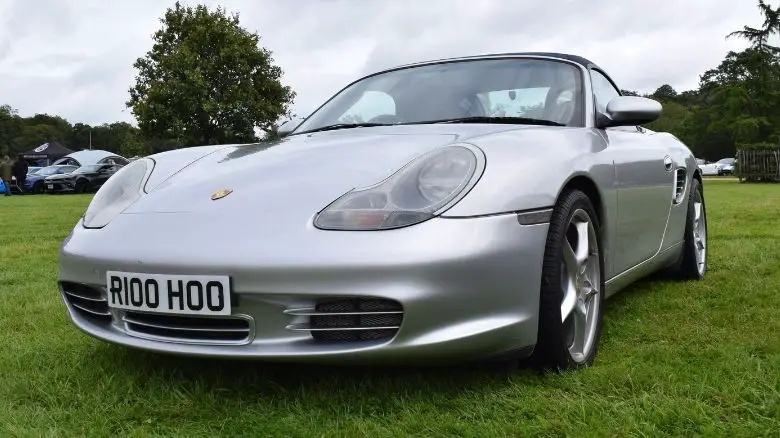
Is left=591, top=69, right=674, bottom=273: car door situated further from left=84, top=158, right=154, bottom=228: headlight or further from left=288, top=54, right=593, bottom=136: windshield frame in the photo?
left=84, top=158, right=154, bottom=228: headlight

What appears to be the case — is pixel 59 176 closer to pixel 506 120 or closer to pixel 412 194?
pixel 506 120

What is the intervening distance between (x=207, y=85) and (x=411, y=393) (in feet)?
88.1

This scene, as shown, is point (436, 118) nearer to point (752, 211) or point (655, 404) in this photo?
point (655, 404)

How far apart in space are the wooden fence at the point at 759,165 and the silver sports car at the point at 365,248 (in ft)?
84.2

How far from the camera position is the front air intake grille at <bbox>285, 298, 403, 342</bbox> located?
1888mm

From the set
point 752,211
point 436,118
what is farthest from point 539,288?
point 752,211

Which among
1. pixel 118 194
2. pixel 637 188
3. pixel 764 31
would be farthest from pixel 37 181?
pixel 764 31

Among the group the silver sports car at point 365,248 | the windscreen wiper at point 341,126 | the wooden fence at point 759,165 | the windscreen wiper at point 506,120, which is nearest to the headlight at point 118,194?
the silver sports car at point 365,248

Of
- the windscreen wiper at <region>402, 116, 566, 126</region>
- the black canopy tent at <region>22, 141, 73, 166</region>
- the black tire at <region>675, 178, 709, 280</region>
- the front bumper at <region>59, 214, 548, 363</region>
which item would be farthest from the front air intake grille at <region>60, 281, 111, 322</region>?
the black canopy tent at <region>22, 141, 73, 166</region>

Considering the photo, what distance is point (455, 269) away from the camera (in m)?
1.87

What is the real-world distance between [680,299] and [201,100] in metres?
25.5

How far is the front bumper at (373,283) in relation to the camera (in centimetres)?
184

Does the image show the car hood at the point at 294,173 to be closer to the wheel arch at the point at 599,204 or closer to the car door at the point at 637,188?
the wheel arch at the point at 599,204

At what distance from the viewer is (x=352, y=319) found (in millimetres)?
1902
